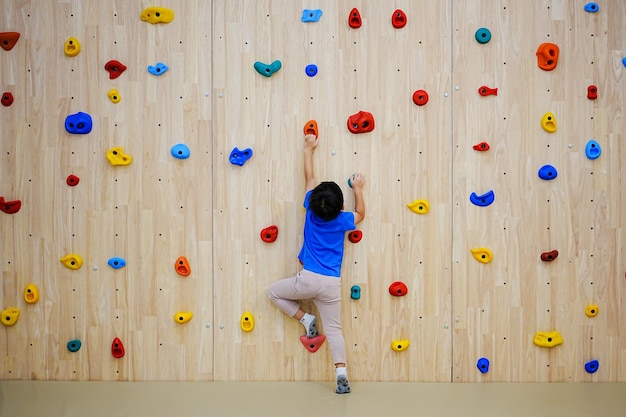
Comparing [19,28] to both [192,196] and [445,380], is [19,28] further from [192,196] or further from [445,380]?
[445,380]

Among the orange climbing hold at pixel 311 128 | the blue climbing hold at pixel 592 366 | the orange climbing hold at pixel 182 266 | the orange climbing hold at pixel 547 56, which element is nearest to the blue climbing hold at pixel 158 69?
the orange climbing hold at pixel 311 128

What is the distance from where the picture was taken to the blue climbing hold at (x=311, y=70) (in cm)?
315

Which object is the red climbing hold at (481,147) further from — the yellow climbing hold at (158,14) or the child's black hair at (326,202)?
the yellow climbing hold at (158,14)

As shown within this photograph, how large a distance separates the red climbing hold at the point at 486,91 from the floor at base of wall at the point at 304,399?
1514 mm

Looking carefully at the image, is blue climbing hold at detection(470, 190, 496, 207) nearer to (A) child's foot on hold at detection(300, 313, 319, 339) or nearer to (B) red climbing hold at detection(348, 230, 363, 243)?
(B) red climbing hold at detection(348, 230, 363, 243)

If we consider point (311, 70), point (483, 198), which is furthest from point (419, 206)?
point (311, 70)

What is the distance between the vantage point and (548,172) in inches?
123

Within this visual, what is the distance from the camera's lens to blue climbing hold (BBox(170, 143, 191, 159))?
10.4ft

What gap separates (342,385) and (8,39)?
98.6 inches

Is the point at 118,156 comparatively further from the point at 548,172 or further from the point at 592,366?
the point at 592,366

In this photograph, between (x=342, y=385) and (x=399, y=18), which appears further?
(x=399, y=18)

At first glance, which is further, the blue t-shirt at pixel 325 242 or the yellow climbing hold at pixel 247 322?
the yellow climbing hold at pixel 247 322

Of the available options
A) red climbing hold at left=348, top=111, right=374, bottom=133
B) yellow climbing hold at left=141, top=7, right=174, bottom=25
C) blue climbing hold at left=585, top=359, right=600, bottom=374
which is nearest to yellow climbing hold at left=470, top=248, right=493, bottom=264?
blue climbing hold at left=585, top=359, right=600, bottom=374

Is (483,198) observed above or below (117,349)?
above
